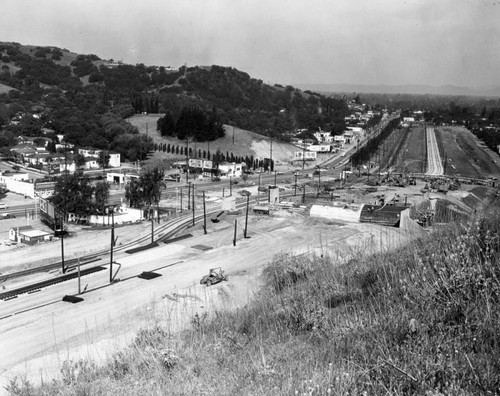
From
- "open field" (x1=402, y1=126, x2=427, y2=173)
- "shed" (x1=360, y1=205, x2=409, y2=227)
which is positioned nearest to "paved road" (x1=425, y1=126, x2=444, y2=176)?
"open field" (x1=402, y1=126, x2=427, y2=173)

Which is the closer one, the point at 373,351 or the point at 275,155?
the point at 373,351

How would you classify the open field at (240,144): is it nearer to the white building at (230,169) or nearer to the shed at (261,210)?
the white building at (230,169)

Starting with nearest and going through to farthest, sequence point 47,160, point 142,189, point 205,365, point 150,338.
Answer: point 205,365
point 150,338
point 142,189
point 47,160

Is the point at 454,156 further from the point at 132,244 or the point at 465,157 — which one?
the point at 132,244

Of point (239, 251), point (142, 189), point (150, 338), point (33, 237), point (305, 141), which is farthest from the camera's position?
point (305, 141)

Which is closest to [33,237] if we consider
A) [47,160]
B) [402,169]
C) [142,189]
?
[142,189]

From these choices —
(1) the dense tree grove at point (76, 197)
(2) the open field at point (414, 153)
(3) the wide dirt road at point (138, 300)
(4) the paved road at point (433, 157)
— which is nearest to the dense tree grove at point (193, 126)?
(2) the open field at point (414, 153)

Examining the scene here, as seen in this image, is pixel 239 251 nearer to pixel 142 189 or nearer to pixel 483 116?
pixel 142 189
